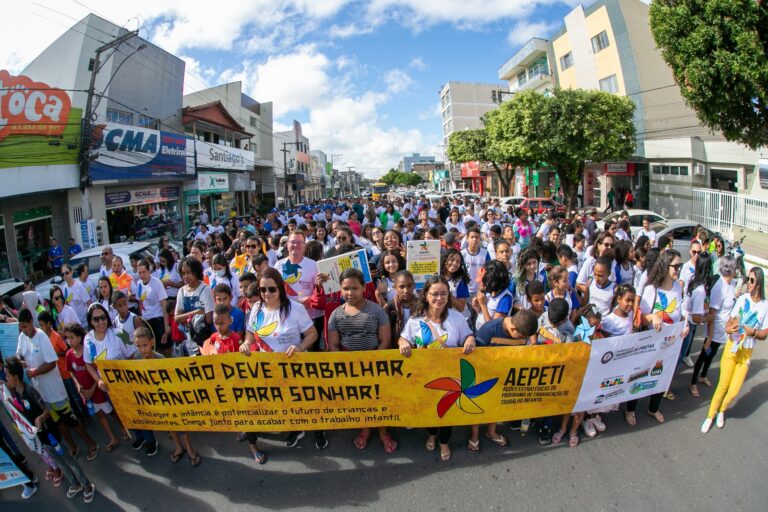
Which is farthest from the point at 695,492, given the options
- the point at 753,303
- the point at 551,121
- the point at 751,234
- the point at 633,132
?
the point at 633,132

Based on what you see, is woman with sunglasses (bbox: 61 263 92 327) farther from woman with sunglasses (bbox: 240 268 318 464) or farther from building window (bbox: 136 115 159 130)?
building window (bbox: 136 115 159 130)

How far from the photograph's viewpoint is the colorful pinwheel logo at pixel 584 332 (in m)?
4.14

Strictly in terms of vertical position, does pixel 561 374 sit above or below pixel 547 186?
below

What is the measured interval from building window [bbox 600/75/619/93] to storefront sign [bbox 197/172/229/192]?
24550 millimetres

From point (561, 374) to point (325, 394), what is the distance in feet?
7.21

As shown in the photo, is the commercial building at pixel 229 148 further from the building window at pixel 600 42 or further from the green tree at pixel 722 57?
the building window at pixel 600 42

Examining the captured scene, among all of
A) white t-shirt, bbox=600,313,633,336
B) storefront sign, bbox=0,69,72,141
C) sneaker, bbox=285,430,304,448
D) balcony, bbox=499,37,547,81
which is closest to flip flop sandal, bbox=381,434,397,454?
sneaker, bbox=285,430,304,448

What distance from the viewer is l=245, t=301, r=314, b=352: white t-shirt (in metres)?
4.11

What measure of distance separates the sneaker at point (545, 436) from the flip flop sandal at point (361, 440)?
169 centimetres

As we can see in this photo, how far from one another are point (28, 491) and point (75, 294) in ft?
11.5

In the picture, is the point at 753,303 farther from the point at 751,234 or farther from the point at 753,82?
the point at 751,234

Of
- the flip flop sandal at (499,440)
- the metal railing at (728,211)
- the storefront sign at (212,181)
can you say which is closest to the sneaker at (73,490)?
the flip flop sandal at (499,440)

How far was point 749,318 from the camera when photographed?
4215mm

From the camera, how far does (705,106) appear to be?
37.1 feet
